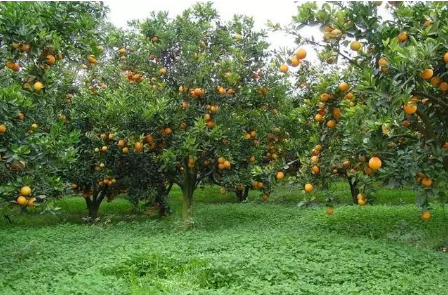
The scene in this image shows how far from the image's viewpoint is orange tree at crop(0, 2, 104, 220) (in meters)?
5.10

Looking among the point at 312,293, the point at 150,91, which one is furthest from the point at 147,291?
the point at 150,91

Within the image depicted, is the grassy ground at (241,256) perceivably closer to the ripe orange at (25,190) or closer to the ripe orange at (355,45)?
the ripe orange at (25,190)

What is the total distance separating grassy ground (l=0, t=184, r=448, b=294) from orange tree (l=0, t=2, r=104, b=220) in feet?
3.81

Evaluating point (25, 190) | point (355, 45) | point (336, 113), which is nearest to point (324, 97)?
point (336, 113)

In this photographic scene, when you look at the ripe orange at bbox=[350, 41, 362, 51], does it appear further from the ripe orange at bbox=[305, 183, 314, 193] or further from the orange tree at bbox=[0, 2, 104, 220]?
the orange tree at bbox=[0, 2, 104, 220]

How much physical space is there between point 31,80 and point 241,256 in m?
3.24

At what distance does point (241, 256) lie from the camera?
609 centimetres

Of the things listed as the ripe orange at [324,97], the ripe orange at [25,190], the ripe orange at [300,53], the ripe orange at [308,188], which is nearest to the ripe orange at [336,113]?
the ripe orange at [324,97]

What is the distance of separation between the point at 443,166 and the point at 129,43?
19.8 feet

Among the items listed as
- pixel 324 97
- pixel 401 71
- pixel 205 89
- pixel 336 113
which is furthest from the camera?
pixel 205 89

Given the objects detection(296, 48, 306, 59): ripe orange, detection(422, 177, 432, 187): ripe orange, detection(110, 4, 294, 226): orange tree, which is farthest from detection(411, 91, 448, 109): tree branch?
detection(110, 4, 294, 226): orange tree

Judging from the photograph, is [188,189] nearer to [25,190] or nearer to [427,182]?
[25,190]

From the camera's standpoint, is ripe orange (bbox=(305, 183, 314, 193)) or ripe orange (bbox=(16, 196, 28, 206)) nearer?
ripe orange (bbox=(16, 196, 28, 206))

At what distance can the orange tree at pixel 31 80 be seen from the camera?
5102 millimetres
